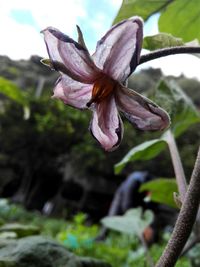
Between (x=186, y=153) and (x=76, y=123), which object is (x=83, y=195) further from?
(x=186, y=153)

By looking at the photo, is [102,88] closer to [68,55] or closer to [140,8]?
[68,55]

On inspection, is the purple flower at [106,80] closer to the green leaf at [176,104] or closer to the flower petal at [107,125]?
the flower petal at [107,125]

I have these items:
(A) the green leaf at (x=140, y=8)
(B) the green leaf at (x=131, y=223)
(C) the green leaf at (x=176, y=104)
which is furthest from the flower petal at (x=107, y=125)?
(B) the green leaf at (x=131, y=223)

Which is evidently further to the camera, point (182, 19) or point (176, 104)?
point (176, 104)

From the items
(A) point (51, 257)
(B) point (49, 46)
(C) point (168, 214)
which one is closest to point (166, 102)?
(A) point (51, 257)

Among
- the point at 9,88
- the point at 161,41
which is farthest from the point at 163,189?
the point at 161,41

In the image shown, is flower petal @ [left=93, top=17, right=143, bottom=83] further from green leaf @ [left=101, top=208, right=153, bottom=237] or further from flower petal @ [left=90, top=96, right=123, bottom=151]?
Result: green leaf @ [left=101, top=208, right=153, bottom=237]
